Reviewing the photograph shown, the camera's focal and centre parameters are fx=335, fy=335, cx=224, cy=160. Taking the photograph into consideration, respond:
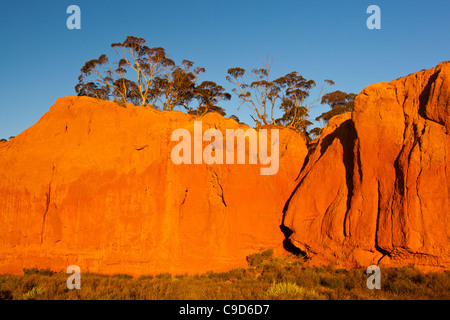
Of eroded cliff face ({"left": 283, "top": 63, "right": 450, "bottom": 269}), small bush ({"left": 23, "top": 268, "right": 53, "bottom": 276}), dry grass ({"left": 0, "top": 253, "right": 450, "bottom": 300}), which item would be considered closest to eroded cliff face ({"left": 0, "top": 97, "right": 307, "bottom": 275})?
small bush ({"left": 23, "top": 268, "right": 53, "bottom": 276})

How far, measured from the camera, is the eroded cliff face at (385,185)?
1109 cm

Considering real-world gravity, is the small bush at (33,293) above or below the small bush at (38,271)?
above

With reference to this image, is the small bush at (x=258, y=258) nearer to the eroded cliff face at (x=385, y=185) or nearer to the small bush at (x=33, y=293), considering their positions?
the eroded cliff face at (x=385, y=185)

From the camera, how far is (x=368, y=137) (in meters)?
13.1

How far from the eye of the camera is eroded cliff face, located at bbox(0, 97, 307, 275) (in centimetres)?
1409

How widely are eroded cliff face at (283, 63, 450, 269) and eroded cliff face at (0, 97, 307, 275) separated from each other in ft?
7.34

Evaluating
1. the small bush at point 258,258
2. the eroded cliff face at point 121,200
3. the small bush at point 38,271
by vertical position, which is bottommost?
the small bush at point 38,271

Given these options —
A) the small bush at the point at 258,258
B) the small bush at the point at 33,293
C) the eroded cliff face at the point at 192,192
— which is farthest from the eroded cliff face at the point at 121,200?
the small bush at the point at 33,293

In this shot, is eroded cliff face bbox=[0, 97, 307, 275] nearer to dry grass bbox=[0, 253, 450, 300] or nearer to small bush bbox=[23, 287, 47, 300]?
dry grass bbox=[0, 253, 450, 300]

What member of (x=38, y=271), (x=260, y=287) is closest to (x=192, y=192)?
(x=260, y=287)

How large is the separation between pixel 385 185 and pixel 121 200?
1071 cm

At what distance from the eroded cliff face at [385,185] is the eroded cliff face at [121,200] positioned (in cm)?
224
